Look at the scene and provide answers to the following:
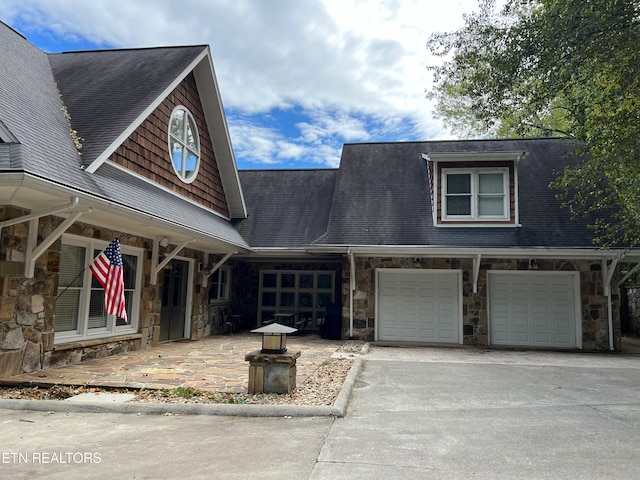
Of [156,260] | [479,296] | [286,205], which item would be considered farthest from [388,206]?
[156,260]

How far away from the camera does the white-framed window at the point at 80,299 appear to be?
7.44 meters

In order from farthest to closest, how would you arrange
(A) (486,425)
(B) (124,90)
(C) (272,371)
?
(B) (124,90), (C) (272,371), (A) (486,425)

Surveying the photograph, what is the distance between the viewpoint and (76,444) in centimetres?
398

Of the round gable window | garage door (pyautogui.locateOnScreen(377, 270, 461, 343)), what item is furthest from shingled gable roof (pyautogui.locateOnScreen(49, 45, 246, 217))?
garage door (pyautogui.locateOnScreen(377, 270, 461, 343))

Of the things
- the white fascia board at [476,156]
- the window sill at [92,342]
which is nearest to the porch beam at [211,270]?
the window sill at [92,342]

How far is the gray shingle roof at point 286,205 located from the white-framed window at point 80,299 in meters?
5.28

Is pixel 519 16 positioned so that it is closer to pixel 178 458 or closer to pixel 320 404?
pixel 320 404

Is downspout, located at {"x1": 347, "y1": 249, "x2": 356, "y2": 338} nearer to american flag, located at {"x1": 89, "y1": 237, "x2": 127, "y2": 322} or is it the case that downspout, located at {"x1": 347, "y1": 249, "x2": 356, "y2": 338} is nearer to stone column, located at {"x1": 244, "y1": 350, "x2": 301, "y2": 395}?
american flag, located at {"x1": 89, "y1": 237, "x2": 127, "y2": 322}

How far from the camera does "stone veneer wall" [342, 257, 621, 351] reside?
1170 cm

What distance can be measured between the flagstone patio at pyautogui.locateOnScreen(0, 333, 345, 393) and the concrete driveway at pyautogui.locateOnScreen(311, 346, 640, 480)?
1.66 m

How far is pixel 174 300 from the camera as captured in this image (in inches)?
440

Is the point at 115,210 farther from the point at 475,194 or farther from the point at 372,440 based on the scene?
the point at 475,194

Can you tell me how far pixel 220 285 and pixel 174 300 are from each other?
2.93 metres

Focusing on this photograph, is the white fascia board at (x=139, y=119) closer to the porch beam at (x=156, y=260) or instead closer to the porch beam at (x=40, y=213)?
the porch beam at (x=40, y=213)
